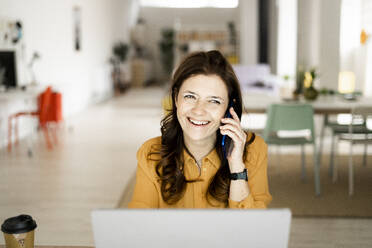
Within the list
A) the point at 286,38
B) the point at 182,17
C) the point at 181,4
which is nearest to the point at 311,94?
the point at 286,38

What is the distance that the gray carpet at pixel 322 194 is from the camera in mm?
2951

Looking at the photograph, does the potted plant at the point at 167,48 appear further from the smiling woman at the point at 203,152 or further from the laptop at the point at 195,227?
the laptop at the point at 195,227

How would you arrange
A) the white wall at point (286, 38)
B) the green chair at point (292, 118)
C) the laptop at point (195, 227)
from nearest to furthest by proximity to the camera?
the laptop at point (195, 227) → the green chair at point (292, 118) → the white wall at point (286, 38)

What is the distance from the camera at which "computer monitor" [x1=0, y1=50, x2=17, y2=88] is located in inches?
228

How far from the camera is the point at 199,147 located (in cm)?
157

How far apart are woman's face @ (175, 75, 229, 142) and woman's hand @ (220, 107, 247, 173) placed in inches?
1.5

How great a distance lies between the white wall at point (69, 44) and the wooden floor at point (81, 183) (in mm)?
961

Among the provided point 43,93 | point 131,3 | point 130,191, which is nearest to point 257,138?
point 130,191

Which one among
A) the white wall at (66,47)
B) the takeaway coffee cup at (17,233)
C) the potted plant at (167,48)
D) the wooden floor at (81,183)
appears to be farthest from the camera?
the potted plant at (167,48)

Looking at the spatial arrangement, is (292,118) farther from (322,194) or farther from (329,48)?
(329,48)

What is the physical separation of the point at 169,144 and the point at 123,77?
39.9 feet

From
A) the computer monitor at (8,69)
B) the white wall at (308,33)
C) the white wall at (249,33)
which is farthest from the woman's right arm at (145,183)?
the white wall at (249,33)

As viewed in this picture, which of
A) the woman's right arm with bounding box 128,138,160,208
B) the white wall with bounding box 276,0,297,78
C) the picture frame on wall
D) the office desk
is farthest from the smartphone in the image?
the white wall with bounding box 276,0,297,78

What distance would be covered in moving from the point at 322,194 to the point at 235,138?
8.97ft
